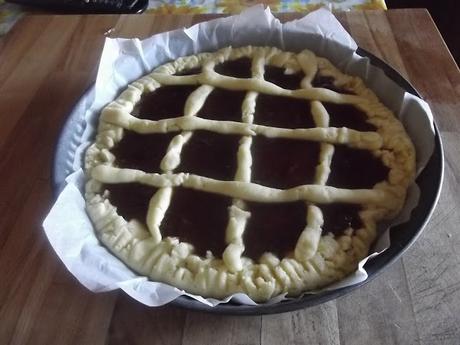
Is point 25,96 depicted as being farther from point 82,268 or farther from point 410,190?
point 410,190

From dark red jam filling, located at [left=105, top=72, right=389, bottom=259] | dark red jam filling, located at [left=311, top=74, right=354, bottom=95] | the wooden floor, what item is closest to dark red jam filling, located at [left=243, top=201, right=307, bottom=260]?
dark red jam filling, located at [left=105, top=72, right=389, bottom=259]

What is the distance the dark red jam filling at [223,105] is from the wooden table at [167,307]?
328 millimetres

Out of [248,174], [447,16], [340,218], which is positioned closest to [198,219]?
[248,174]

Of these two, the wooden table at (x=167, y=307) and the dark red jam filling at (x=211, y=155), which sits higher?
the dark red jam filling at (x=211, y=155)

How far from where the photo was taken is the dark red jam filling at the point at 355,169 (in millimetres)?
856

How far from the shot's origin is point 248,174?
0.87 metres

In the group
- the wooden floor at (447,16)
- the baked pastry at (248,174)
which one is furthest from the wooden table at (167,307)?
the wooden floor at (447,16)

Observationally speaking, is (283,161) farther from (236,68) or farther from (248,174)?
(236,68)

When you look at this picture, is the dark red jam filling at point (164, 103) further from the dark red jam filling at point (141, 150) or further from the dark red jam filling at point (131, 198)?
the dark red jam filling at point (131, 198)

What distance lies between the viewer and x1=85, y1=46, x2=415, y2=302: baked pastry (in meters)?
0.76

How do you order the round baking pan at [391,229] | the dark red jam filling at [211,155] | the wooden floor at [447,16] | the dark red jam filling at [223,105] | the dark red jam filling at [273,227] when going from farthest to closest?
the wooden floor at [447,16] → the dark red jam filling at [223,105] → the dark red jam filling at [211,155] → the dark red jam filling at [273,227] → the round baking pan at [391,229]

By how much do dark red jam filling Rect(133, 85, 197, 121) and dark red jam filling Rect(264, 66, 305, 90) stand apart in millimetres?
164

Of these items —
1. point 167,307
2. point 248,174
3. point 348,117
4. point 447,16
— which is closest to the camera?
point 167,307

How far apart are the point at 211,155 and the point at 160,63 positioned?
0.34 m
